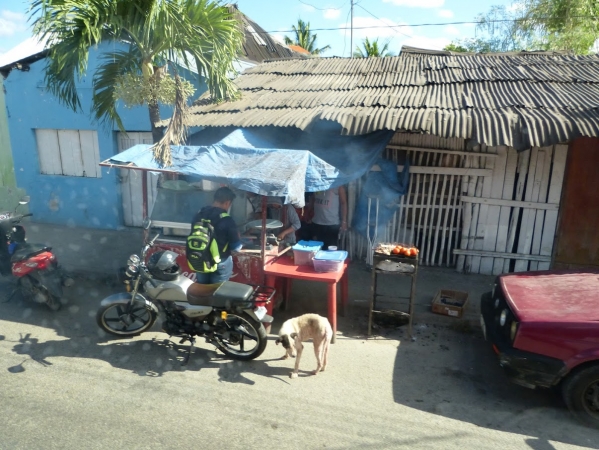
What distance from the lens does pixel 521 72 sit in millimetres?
8375

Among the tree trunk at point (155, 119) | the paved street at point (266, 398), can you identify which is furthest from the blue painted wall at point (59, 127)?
the paved street at point (266, 398)

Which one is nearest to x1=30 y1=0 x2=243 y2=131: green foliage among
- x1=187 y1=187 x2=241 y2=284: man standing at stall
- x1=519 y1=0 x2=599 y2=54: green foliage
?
x1=187 y1=187 x2=241 y2=284: man standing at stall

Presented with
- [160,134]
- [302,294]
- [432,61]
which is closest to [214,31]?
[160,134]

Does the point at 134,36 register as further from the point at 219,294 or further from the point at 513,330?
the point at 513,330

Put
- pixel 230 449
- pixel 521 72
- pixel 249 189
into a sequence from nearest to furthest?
pixel 230 449 → pixel 249 189 → pixel 521 72

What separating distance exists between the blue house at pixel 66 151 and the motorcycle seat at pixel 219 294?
537 centimetres

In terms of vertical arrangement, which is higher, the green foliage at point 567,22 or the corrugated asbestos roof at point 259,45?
the green foliage at point 567,22

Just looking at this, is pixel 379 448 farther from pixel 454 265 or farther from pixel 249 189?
pixel 454 265

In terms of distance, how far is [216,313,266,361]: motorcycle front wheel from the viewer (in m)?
4.85

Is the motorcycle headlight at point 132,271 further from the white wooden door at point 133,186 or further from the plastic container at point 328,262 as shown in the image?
the white wooden door at point 133,186

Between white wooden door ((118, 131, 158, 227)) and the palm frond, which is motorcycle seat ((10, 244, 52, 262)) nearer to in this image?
the palm frond

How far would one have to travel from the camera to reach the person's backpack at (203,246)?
4.84 m

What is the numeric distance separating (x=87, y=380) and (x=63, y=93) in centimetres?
448

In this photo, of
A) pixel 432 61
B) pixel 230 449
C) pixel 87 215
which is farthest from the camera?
pixel 87 215
